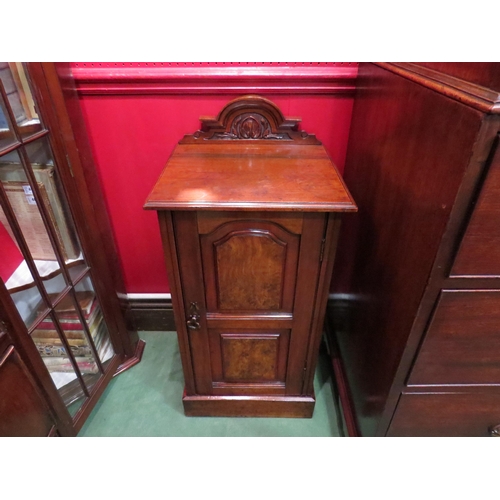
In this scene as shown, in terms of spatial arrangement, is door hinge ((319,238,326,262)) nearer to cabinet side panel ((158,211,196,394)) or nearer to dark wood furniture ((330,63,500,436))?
dark wood furniture ((330,63,500,436))

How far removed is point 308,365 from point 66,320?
0.79 metres

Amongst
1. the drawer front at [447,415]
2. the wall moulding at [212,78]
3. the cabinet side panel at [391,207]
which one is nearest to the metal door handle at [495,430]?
the drawer front at [447,415]

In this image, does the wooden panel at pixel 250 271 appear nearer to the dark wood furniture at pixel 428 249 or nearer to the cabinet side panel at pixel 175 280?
the cabinet side panel at pixel 175 280

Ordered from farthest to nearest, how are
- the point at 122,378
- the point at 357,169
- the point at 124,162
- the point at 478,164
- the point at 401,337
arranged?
1. the point at 122,378
2. the point at 124,162
3. the point at 357,169
4. the point at 401,337
5. the point at 478,164

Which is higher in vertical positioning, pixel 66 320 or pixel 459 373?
pixel 459 373

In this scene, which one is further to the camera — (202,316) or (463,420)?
(202,316)

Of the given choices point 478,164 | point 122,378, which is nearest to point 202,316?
point 122,378

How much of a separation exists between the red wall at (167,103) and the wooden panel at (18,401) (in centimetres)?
66

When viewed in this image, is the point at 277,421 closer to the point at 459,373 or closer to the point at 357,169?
the point at 459,373

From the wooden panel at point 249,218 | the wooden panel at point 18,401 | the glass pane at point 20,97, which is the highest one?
the glass pane at point 20,97

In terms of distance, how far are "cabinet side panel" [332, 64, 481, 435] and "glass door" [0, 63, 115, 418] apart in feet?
2.89

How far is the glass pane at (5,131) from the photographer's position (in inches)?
30.9

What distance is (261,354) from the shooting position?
1096 millimetres

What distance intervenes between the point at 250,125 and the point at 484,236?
72cm
